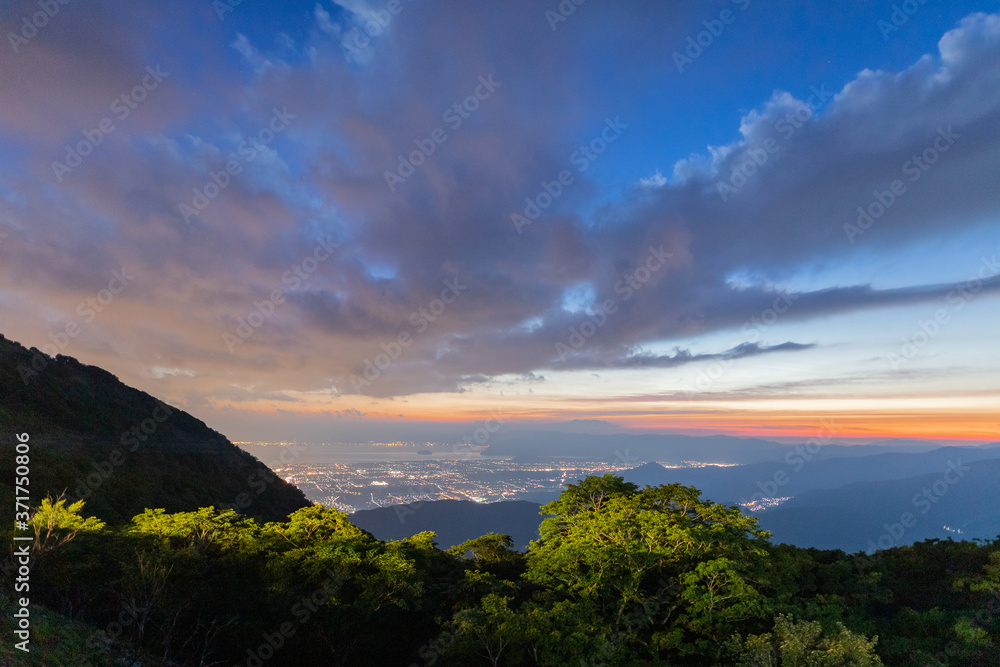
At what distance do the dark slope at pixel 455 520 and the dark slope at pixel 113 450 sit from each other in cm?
6664

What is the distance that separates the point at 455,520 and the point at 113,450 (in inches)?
4431

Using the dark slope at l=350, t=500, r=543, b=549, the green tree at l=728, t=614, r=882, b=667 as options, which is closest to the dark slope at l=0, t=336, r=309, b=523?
the green tree at l=728, t=614, r=882, b=667

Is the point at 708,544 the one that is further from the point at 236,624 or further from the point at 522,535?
the point at 522,535

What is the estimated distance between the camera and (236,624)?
57.7ft

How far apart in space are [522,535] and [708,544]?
13121cm

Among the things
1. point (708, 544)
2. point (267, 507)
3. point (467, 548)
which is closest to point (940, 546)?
point (708, 544)

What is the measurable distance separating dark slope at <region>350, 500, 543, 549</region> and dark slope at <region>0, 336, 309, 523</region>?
219 feet

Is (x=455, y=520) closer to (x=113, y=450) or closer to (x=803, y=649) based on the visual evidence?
(x=113, y=450)

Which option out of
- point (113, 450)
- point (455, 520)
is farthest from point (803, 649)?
point (455, 520)

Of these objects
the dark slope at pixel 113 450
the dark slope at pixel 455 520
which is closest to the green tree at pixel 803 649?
the dark slope at pixel 113 450

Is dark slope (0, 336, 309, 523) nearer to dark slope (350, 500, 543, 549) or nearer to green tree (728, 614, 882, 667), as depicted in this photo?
green tree (728, 614, 882, 667)

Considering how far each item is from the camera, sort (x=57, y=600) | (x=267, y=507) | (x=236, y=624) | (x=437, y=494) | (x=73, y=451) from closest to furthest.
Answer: (x=57, y=600), (x=236, y=624), (x=73, y=451), (x=267, y=507), (x=437, y=494)

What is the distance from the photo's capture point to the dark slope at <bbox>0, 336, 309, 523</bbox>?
97.2ft

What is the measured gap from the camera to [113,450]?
3700 cm
